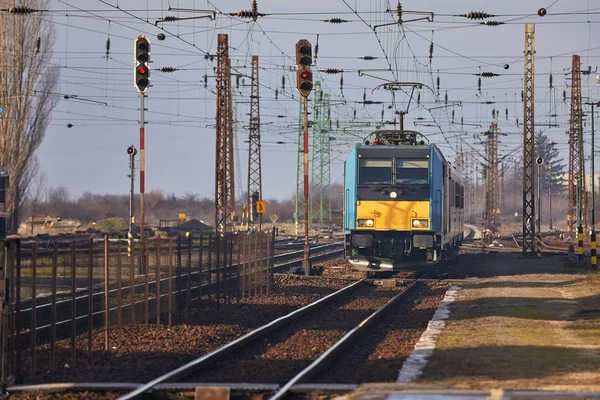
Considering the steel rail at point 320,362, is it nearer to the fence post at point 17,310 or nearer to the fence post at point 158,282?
the fence post at point 17,310

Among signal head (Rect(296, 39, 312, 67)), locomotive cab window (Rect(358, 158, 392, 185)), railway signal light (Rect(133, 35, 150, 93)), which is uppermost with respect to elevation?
signal head (Rect(296, 39, 312, 67))

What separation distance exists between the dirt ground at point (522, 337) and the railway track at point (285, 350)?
4.56 ft

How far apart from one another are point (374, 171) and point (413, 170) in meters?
1.07

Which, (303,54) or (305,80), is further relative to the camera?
(305,80)

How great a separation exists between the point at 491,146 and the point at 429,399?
211 ft

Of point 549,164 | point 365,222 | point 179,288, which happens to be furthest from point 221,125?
point 549,164

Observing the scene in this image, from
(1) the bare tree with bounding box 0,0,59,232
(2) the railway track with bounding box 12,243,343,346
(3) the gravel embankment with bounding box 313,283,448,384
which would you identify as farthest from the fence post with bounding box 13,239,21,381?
(1) the bare tree with bounding box 0,0,59,232

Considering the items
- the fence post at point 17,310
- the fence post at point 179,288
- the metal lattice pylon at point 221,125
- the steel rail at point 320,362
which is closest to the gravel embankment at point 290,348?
the steel rail at point 320,362

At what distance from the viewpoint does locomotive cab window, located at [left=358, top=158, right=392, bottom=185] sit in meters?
27.8

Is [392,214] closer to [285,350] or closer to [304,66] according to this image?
[304,66]

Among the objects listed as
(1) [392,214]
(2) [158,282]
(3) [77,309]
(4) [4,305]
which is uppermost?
(1) [392,214]

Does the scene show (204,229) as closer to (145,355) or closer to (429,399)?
(145,355)

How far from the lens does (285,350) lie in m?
14.2

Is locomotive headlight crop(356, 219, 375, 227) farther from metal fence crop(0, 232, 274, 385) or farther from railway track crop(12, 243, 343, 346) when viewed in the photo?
railway track crop(12, 243, 343, 346)
